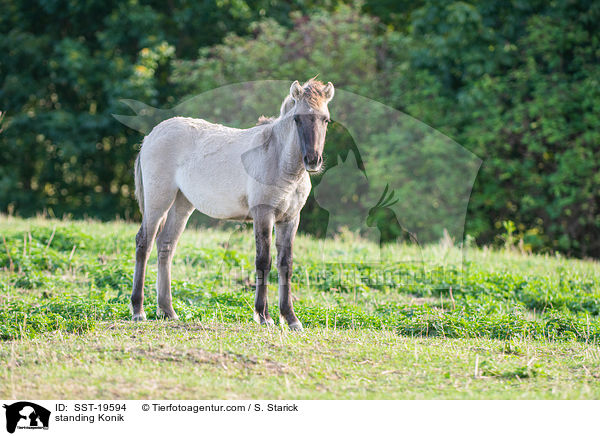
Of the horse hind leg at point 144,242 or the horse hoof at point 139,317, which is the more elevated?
the horse hind leg at point 144,242

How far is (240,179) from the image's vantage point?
6652mm

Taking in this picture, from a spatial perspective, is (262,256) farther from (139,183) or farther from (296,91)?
(139,183)

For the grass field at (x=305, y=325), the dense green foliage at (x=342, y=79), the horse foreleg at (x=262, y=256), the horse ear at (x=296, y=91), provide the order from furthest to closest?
the dense green foliage at (x=342, y=79), the horse foreleg at (x=262, y=256), the horse ear at (x=296, y=91), the grass field at (x=305, y=325)

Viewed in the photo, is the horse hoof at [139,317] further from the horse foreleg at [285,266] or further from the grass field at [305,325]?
the horse foreleg at [285,266]

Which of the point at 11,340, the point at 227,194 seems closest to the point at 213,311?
the point at 227,194

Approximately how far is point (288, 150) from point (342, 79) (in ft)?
44.4

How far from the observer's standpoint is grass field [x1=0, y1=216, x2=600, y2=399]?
4.79m

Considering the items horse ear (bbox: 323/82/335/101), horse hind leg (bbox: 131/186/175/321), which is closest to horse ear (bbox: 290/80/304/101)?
horse ear (bbox: 323/82/335/101)

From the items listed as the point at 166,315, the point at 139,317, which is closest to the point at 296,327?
the point at 166,315

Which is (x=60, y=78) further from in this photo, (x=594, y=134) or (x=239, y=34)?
(x=594, y=134)

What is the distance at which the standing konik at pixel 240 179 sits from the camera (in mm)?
6102

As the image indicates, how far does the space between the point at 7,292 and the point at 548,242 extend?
13548 mm
